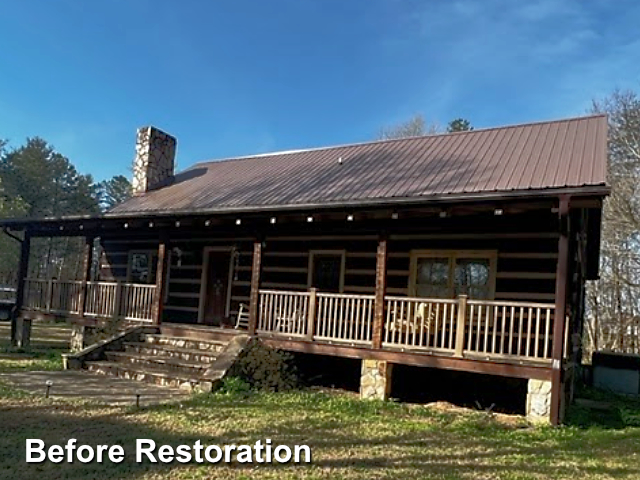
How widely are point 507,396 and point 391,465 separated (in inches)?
227

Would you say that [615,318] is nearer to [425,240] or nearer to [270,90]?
[425,240]

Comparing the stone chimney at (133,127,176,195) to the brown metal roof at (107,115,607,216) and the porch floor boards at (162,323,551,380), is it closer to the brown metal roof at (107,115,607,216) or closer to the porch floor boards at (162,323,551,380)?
the brown metal roof at (107,115,607,216)

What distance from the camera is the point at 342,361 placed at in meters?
12.3

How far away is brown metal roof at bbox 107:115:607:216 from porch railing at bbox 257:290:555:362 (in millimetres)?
1905

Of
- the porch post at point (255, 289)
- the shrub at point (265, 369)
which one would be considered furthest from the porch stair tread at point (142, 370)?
the porch post at point (255, 289)

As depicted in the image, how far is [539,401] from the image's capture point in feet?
28.1

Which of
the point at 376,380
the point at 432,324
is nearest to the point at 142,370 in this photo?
the point at 376,380

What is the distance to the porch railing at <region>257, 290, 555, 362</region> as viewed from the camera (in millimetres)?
9055

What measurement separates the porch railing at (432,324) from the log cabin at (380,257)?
0.04 metres

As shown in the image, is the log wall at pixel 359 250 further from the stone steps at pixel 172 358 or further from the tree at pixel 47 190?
the tree at pixel 47 190

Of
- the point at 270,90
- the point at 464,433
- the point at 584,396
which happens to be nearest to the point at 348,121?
the point at 270,90

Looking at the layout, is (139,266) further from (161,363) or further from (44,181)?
(44,181)

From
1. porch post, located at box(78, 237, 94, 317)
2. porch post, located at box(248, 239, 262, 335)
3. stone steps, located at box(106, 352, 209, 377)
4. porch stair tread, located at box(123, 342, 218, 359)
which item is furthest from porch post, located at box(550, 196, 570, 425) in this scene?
porch post, located at box(78, 237, 94, 317)

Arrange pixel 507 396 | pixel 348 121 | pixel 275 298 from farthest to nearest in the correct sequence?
pixel 348 121 → pixel 275 298 → pixel 507 396
